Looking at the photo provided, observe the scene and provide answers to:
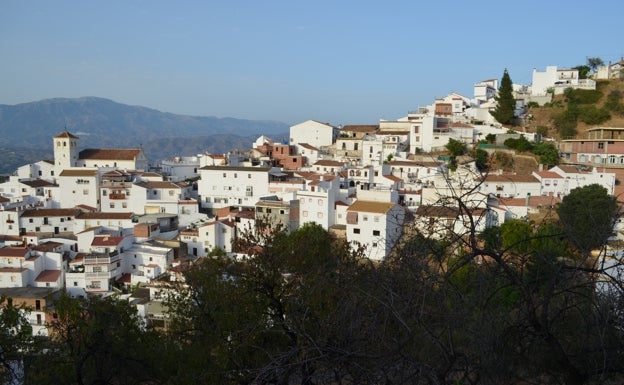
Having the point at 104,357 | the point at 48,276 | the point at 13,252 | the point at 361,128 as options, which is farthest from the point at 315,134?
the point at 104,357

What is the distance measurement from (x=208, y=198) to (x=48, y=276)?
1053cm

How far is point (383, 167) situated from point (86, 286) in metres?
17.0

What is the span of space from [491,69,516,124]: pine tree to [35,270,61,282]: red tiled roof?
32.1 meters

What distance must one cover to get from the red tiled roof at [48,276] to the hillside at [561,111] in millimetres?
33433

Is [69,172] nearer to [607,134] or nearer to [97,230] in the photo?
[97,230]

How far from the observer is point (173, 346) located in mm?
7086

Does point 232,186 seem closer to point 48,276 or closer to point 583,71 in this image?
point 48,276

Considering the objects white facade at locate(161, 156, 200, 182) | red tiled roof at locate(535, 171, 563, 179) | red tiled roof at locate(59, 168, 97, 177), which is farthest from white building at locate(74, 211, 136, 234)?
red tiled roof at locate(535, 171, 563, 179)

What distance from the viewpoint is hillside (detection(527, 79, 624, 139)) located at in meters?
37.0

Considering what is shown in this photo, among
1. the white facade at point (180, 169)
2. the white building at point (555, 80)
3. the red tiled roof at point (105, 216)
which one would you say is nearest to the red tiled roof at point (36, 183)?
the red tiled roof at point (105, 216)

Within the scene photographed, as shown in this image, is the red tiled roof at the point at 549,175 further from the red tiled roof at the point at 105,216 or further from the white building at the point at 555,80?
the red tiled roof at the point at 105,216

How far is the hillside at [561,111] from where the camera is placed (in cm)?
3700

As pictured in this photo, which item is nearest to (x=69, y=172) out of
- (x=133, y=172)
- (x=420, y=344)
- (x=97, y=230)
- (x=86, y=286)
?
(x=133, y=172)

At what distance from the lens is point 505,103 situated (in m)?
38.4
